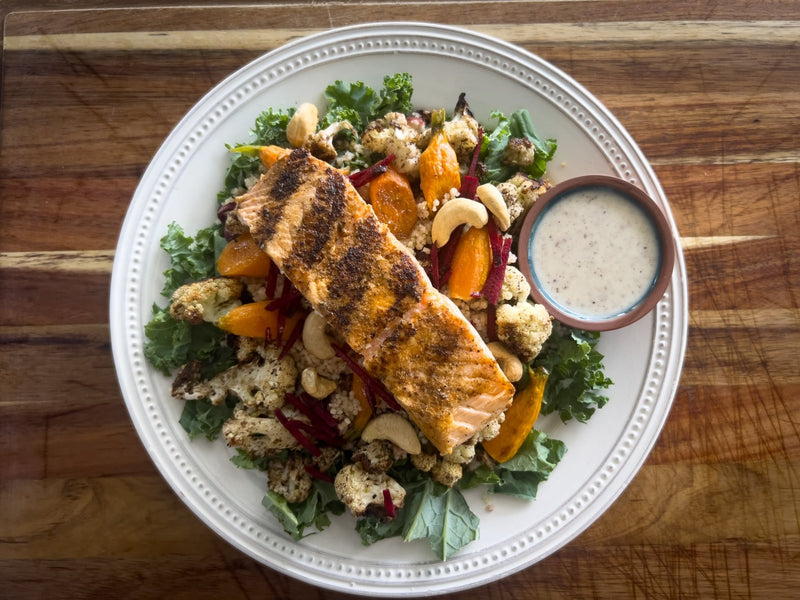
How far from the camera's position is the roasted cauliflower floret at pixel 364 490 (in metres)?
2.79

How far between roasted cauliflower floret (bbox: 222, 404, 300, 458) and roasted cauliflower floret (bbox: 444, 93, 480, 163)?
177 centimetres

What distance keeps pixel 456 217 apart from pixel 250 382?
1.39 meters

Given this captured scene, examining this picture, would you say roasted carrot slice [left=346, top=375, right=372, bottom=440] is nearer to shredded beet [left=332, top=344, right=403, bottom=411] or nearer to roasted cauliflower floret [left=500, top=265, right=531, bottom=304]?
shredded beet [left=332, top=344, right=403, bottom=411]

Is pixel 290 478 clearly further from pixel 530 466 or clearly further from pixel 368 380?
pixel 530 466

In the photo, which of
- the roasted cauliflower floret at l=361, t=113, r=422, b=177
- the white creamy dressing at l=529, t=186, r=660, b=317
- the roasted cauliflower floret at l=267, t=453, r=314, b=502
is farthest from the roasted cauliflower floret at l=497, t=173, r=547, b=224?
the roasted cauliflower floret at l=267, t=453, r=314, b=502

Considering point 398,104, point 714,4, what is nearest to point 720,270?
point 714,4

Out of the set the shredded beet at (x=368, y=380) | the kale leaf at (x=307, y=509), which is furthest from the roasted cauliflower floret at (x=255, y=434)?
the shredded beet at (x=368, y=380)

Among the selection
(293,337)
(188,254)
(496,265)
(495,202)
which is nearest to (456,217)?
(495,202)

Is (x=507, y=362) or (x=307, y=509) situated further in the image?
(x=307, y=509)

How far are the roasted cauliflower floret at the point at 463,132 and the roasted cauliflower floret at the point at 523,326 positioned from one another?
2.88 feet

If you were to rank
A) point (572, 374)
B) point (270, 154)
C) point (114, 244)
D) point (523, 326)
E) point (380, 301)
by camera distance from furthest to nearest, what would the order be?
point (114, 244) → point (572, 374) → point (270, 154) → point (523, 326) → point (380, 301)

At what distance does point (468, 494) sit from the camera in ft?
10.4

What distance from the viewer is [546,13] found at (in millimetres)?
3422

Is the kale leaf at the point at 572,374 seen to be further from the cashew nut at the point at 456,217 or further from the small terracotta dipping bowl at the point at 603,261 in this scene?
the cashew nut at the point at 456,217
